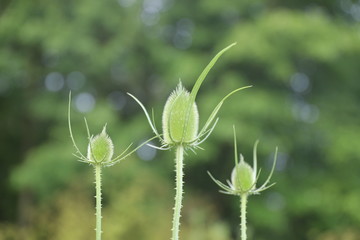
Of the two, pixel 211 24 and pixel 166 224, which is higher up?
pixel 211 24

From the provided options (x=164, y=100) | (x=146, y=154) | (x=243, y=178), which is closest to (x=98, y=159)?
(x=243, y=178)

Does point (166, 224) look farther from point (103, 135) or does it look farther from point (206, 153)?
point (103, 135)

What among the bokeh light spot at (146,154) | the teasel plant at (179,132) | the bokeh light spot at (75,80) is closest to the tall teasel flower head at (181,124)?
the teasel plant at (179,132)

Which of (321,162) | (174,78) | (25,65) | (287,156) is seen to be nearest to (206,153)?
(174,78)

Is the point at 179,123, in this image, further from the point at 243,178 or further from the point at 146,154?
the point at 146,154

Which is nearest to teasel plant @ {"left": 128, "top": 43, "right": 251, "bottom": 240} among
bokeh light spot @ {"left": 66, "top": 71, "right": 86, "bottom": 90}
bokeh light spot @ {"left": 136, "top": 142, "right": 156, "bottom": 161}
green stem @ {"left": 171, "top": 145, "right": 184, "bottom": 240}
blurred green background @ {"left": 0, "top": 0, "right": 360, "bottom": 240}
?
green stem @ {"left": 171, "top": 145, "right": 184, "bottom": 240}

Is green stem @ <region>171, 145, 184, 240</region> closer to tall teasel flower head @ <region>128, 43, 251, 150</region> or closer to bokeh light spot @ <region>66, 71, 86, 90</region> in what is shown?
tall teasel flower head @ <region>128, 43, 251, 150</region>

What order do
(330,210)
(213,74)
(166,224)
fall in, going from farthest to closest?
(213,74), (330,210), (166,224)
